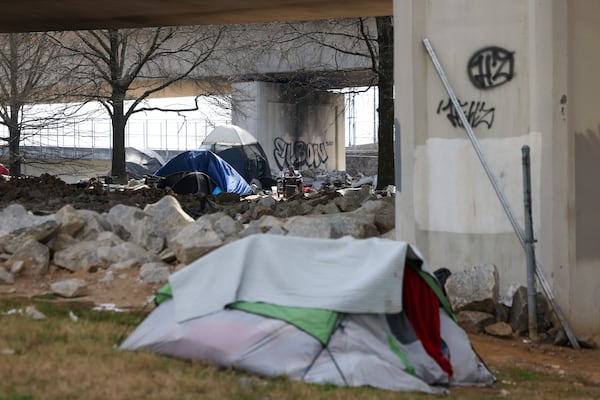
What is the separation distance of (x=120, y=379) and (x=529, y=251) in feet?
18.2

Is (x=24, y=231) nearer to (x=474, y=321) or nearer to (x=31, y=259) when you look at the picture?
(x=31, y=259)

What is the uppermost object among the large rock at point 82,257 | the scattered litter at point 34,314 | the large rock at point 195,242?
the large rock at point 195,242

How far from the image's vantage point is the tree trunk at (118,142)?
3425cm

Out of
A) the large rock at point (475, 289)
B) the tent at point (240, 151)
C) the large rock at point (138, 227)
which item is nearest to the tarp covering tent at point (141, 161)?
the tent at point (240, 151)

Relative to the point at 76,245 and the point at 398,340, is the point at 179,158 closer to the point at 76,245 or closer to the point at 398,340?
the point at 76,245

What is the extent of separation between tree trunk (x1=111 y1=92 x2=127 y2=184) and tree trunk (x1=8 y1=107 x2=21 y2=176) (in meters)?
3.18

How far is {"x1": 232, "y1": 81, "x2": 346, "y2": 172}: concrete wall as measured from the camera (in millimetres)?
46938

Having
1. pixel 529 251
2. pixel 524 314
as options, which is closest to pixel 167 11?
pixel 529 251

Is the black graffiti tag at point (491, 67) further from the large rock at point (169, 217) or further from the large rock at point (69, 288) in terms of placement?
the large rock at point (69, 288)

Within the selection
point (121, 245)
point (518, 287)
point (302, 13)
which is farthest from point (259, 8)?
point (518, 287)

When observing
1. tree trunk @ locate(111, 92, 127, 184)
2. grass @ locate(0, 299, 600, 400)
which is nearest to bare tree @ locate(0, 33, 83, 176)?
tree trunk @ locate(111, 92, 127, 184)

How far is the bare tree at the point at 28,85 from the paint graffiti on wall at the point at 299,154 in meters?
15.6

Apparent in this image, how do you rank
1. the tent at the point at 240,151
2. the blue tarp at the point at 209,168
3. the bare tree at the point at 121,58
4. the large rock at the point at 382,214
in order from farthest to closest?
the tent at the point at 240,151 < the bare tree at the point at 121,58 < the blue tarp at the point at 209,168 < the large rock at the point at 382,214

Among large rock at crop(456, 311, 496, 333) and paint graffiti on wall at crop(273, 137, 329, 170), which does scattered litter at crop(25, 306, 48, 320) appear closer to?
large rock at crop(456, 311, 496, 333)
